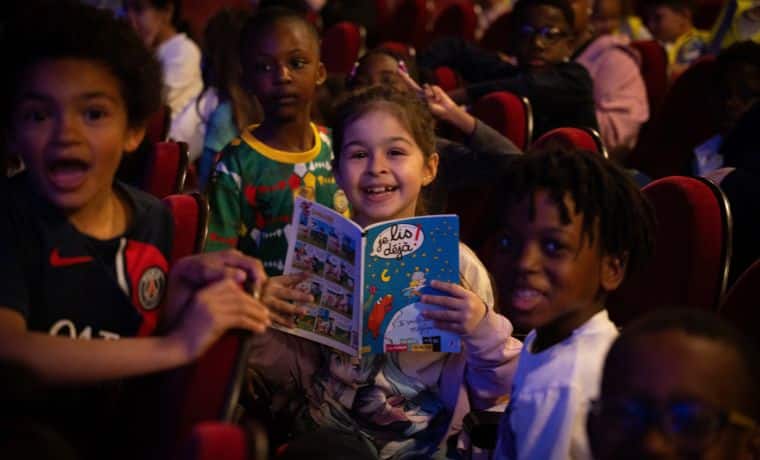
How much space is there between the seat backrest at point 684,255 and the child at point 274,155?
87 cm

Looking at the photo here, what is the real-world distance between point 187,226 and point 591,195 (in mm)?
745

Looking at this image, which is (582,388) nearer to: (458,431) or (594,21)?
(458,431)

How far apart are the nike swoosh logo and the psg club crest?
3.9 inches

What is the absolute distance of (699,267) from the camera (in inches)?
74.8

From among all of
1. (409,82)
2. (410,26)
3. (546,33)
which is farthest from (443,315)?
(410,26)

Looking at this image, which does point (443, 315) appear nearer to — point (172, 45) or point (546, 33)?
point (546, 33)

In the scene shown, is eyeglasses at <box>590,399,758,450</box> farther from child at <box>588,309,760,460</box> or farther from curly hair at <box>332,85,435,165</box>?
curly hair at <box>332,85,435,165</box>

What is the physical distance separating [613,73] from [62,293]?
327 cm

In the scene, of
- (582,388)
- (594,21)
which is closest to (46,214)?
(582,388)

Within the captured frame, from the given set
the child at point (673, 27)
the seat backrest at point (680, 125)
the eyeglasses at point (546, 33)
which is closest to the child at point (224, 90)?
the eyeglasses at point (546, 33)

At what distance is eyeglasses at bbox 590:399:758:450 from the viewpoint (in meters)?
1.16

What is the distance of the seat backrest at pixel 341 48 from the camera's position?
541 centimetres

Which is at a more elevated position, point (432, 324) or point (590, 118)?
point (590, 118)

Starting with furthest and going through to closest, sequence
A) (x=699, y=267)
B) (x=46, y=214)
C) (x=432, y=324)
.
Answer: (x=699, y=267) → (x=432, y=324) → (x=46, y=214)
